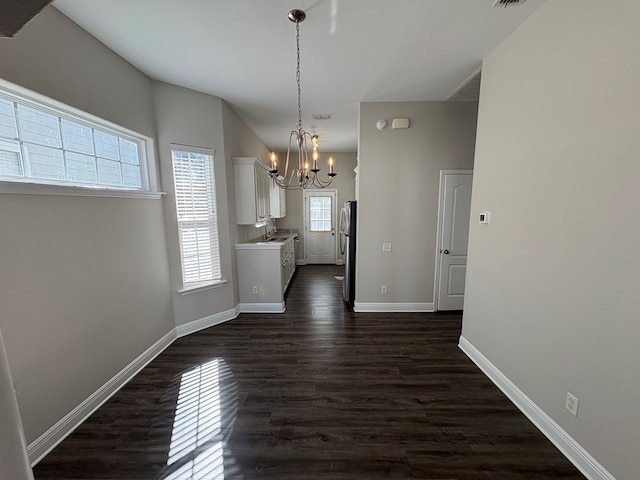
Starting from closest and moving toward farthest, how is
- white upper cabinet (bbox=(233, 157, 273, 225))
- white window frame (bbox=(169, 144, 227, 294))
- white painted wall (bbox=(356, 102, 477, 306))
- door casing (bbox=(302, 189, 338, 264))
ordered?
white window frame (bbox=(169, 144, 227, 294)) → white painted wall (bbox=(356, 102, 477, 306)) → white upper cabinet (bbox=(233, 157, 273, 225)) → door casing (bbox=(302, 189, 338, 264))

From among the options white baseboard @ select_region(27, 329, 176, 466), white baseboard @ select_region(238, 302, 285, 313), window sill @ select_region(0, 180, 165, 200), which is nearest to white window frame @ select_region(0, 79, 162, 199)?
window sill @ select_region(0, 180, 165, 200)

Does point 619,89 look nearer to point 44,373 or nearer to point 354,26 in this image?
point 354,26

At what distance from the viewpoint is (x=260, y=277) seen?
3840 mm

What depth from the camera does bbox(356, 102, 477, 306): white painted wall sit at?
3.47 meters

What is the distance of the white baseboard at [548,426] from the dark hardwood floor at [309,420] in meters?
0.06

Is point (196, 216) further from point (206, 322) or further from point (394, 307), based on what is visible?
point (394, 307)

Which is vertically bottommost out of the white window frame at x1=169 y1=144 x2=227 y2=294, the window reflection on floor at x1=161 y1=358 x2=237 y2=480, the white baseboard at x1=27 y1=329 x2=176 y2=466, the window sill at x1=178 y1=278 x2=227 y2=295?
the window reflection on floor at x1=161 y1=358 x2=237 y2=480

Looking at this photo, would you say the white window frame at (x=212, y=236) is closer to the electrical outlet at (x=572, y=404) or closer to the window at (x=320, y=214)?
the electrical outlet at (x=572, y=404)

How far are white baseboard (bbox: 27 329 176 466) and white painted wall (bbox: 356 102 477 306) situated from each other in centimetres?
279

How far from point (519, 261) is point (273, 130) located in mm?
4321

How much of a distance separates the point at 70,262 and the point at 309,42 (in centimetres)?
261

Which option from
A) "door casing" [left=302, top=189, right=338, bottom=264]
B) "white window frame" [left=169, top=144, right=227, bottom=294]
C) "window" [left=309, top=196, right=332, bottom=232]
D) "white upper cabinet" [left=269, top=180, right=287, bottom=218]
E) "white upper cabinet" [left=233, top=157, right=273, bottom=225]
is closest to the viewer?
"white window frame" [left=169, top=144, right=227, bottom=294]

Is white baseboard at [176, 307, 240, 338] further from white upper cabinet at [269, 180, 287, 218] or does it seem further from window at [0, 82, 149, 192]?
white upper cabinet at [269, 180, 287, 218]

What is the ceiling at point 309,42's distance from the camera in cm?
181
